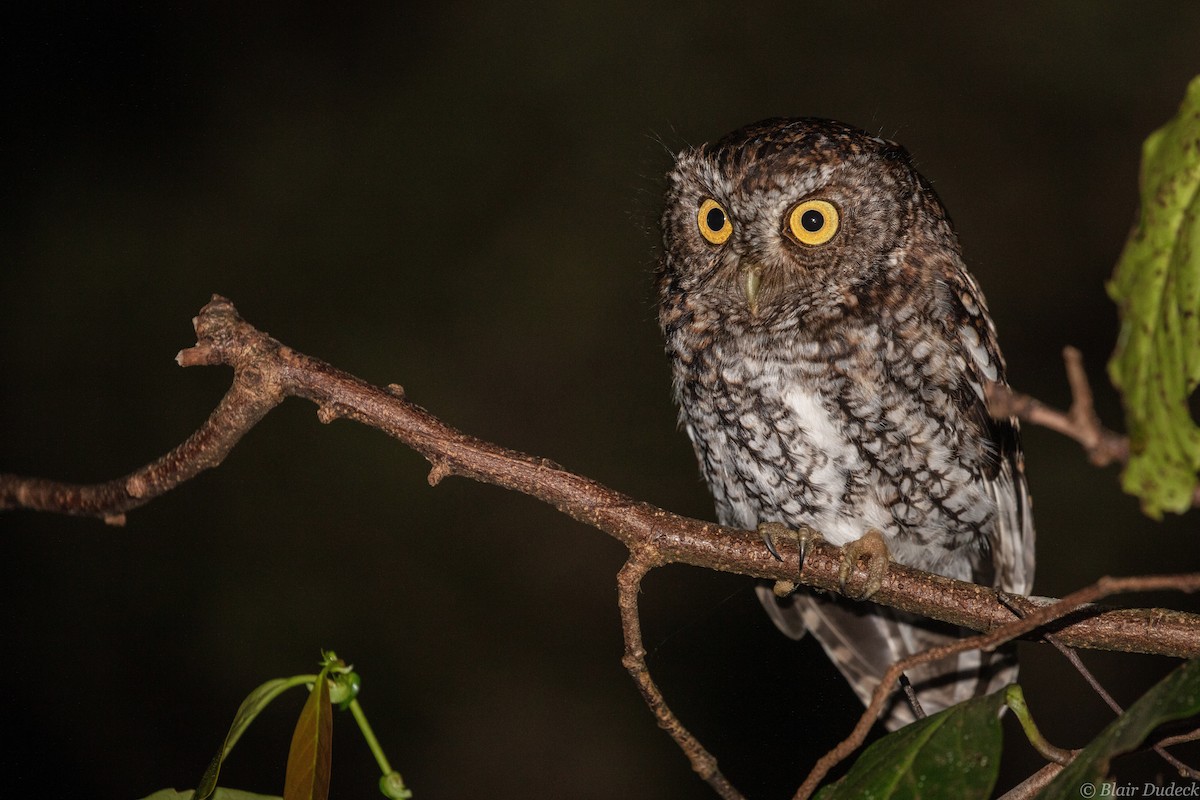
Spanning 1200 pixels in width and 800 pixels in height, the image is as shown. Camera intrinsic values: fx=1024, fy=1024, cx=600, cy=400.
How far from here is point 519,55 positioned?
5.95 m

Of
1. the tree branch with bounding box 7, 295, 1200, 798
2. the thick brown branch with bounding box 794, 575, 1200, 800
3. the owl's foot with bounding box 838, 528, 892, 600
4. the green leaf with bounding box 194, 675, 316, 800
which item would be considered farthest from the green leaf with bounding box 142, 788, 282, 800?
the owl's foot with bounding box 838, 528, 892, 600

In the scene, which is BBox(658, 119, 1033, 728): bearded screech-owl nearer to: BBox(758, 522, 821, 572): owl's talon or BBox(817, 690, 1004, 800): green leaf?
BBox(758, 522, 821, 572): owl's talon

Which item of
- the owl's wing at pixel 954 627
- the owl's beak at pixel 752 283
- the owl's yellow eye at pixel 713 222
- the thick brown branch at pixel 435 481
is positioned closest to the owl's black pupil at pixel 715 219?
the owl's yellow eye at pixel 713 222

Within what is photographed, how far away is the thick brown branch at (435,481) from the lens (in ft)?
4.81

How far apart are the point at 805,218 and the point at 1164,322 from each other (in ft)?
5.01

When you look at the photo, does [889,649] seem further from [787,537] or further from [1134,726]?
[1134,726]

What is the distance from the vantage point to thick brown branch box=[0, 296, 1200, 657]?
1.46 metres

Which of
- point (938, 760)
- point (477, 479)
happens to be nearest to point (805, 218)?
point (477, 479)

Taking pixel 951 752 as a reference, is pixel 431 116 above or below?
above

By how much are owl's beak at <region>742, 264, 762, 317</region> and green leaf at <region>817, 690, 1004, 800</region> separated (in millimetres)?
1195

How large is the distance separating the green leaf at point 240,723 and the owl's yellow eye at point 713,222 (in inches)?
55.6

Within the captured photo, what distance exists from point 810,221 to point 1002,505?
877 millimetres

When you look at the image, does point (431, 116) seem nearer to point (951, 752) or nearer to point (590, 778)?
point (590, 778)

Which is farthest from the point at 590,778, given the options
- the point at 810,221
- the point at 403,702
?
the point at 810,221
